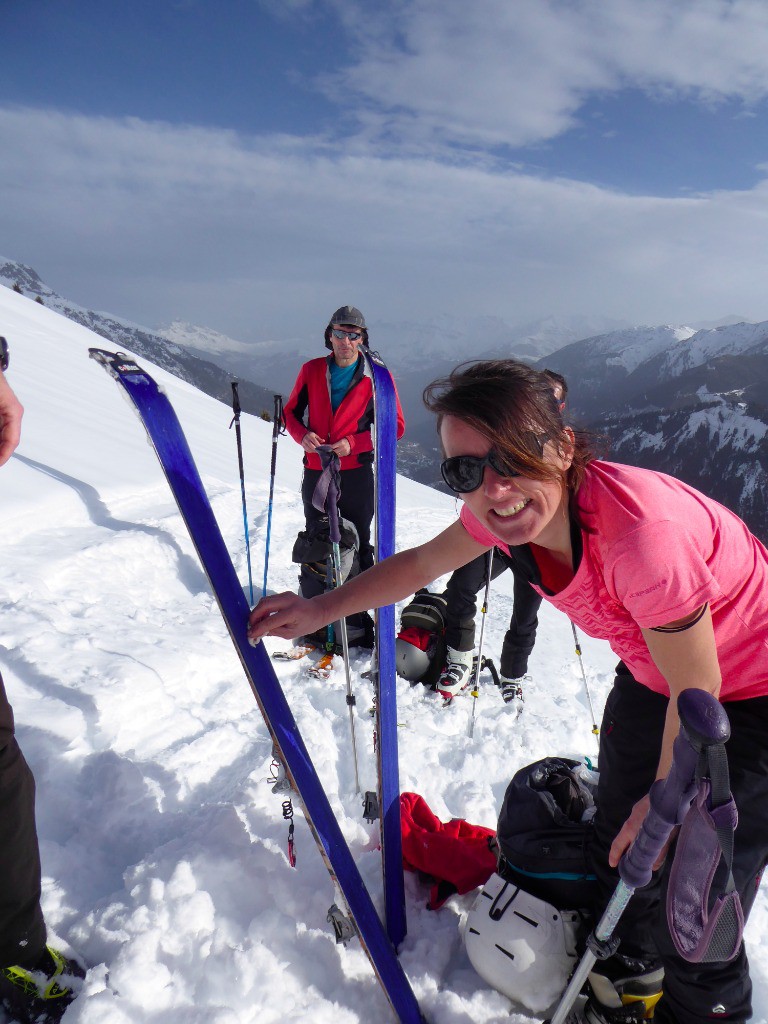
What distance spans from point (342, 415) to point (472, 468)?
321cm

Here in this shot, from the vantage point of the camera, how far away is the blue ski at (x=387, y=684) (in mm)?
2277

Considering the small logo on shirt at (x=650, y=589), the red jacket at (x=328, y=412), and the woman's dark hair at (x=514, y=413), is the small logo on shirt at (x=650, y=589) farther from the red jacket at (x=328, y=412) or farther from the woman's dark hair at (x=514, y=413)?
the red jacket at (x=328, y=412)

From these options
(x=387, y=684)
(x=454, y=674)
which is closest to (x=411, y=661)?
(x=454, y=674)

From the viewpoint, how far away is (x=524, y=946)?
2.15 m

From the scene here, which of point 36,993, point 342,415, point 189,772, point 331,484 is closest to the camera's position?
point 36,993

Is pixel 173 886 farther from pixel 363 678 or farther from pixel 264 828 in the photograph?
pixel 363 678

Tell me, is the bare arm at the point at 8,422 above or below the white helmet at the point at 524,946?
above

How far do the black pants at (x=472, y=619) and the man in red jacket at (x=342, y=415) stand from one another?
993mm

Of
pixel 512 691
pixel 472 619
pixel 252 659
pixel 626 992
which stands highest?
pixel 252 659

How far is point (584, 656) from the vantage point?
19.3 ft

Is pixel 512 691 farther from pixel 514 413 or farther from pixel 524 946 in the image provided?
pixel 514 413

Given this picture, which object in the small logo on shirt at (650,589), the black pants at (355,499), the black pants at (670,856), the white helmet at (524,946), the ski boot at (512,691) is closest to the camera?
the small logo on shirt at (650,589)

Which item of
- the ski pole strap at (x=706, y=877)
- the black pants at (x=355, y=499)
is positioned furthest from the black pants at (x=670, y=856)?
the black pants at (x=355, y=499)

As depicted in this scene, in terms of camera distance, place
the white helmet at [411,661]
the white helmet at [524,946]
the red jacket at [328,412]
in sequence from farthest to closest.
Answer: the red jacket at [328,412] → the white helmet at [411,661] → the white helmet at [524,946]
